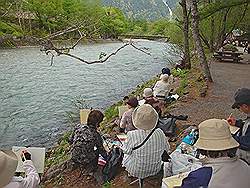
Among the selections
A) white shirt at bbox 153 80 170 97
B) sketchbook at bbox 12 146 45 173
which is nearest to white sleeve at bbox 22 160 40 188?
sketchbook at bbox 12 146 45 173

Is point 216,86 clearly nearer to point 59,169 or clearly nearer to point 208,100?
point 208,100

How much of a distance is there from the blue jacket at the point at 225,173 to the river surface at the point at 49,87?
13.5 ft

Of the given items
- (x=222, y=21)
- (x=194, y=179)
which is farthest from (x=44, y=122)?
(x=222, y=21)

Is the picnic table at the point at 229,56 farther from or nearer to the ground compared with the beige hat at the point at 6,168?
nearer to the ground

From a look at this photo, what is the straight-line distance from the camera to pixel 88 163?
205 inches

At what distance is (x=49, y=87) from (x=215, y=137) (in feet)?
49.9

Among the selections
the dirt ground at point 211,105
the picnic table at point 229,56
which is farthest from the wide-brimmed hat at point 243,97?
the picnic table at point 229,56

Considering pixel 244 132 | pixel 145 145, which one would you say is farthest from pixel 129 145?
pixel 244 132

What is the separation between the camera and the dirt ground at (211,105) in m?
5.33

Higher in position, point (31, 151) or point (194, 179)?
point (194, 179)

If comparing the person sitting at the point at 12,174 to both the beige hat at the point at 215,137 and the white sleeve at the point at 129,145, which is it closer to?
the beige hat at the point at 215,137

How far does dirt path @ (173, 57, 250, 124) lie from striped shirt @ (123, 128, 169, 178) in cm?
317

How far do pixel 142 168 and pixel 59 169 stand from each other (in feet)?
6.46

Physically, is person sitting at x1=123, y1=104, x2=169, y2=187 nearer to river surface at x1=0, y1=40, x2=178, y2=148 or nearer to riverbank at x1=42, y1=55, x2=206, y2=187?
riverbank at x1=42, y1=55, x2=206, y2=187
